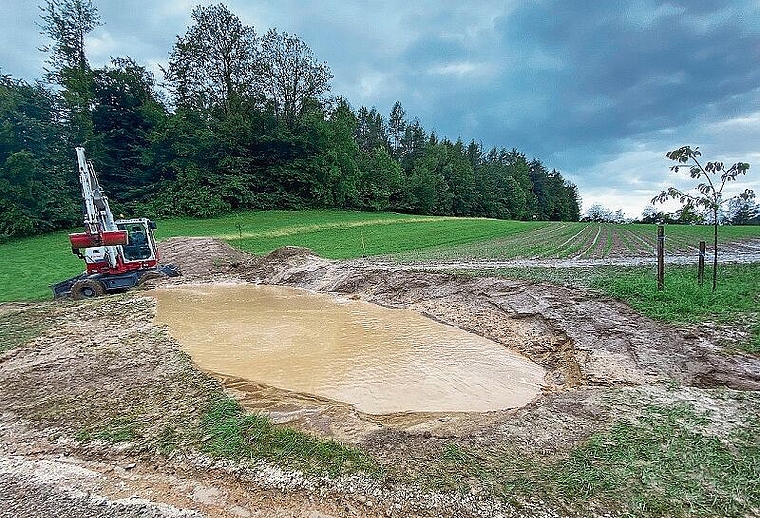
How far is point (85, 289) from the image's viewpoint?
460 inches

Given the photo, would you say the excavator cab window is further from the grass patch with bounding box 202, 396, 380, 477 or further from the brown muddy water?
the grass patch with bounding box 202, 396, 380, 477

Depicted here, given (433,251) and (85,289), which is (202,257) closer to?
(85,289)

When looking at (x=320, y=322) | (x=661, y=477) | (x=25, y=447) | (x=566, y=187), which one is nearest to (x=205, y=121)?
(x=320, y=322)

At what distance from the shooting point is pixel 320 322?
8719mm

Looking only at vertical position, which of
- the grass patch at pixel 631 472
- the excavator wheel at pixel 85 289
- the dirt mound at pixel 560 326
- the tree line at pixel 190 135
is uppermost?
the tree line at pixel 190 135

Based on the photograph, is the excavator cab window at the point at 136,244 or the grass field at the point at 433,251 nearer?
the grass field at the point at 433,251

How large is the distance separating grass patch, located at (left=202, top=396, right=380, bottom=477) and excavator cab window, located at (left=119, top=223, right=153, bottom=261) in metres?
11.6

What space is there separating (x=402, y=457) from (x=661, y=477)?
214cm

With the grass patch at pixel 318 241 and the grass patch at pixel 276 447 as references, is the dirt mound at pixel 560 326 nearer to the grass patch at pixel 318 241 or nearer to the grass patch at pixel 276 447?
the grass patch at pixel 276 447

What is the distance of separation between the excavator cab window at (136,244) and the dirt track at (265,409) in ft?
16.1

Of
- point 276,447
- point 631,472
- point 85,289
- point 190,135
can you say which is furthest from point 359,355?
point 190,135

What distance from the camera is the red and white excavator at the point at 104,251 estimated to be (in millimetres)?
11293

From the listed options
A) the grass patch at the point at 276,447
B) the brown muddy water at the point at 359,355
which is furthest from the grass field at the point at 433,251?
the grass patch at the point at 276,447

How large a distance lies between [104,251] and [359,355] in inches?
410
